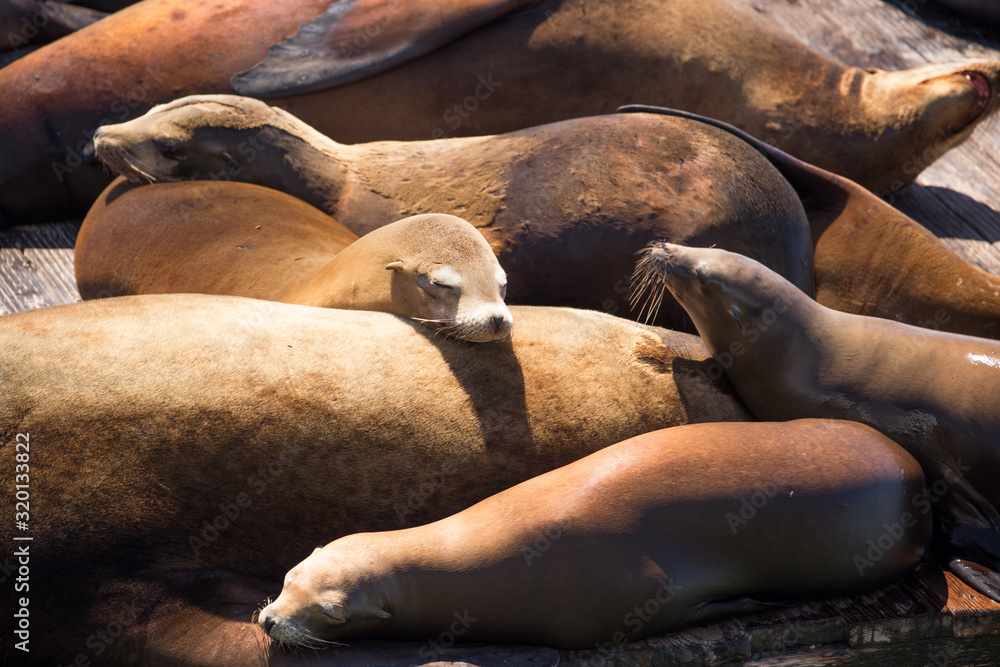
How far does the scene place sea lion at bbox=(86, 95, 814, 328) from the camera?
313 cm

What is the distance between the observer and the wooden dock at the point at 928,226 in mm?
2246

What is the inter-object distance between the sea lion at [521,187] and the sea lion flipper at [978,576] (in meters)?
1.18

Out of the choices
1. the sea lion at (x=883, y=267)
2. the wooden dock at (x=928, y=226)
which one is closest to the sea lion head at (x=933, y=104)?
the wooden dock at (x=928, y=226)

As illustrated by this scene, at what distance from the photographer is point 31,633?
6.62ft

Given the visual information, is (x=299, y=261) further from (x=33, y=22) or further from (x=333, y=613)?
(x=33, y=22)

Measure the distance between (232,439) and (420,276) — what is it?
806 millimetres

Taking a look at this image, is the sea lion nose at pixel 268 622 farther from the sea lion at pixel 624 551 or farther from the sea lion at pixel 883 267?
the sea lion at pixel 883 267

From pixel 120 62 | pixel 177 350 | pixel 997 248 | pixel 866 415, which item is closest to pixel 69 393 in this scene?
pixel 177 350

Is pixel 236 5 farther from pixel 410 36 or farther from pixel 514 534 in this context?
pixel 514 534

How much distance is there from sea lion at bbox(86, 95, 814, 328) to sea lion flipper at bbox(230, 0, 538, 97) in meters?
0.38

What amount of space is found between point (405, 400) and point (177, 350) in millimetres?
593

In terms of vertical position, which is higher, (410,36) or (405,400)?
(410,36)

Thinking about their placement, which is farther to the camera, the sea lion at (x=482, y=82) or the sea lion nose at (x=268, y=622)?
the sea lion at (x=482, y=82)

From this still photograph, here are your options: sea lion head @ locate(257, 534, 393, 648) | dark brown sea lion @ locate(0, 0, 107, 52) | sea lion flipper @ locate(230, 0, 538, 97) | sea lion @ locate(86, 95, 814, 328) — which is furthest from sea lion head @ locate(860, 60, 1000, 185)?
dark brown sea lion @ locate(0, 0, 107, 52)
